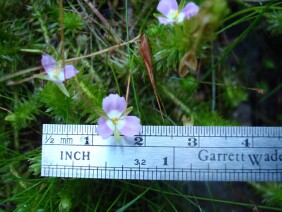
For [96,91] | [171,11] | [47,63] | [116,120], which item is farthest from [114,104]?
[171,11]

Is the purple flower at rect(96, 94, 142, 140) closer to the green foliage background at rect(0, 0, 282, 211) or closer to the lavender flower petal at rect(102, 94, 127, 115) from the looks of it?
the lavender flower petal at rect(102, 94, 127, 115)

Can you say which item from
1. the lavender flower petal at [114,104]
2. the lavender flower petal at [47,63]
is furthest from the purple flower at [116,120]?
the lavender flower petal at [47,63]

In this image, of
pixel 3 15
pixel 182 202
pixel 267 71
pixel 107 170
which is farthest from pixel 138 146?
pixel 267 71

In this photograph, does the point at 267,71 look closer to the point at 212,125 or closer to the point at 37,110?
the point at 212,125

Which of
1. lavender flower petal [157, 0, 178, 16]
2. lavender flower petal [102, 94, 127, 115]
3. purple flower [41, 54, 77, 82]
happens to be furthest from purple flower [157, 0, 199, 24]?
purple flower [41, 54, 77, 82]

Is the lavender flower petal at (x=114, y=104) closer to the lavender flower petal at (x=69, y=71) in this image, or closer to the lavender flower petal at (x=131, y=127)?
the lavender flower petal at (x=131, y=127)
